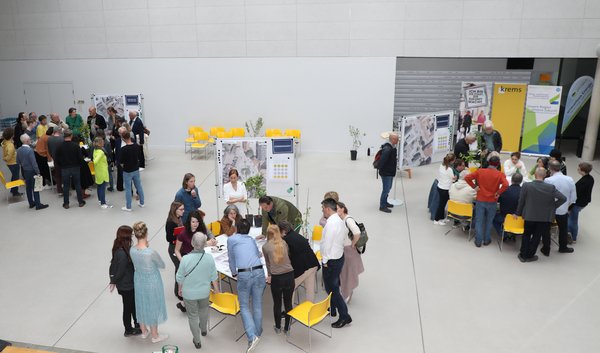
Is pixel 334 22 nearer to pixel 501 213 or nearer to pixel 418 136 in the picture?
pixel 418 136

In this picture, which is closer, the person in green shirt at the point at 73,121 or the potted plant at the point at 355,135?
the person in green shirt at the point at 73,121

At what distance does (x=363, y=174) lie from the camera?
12273mm

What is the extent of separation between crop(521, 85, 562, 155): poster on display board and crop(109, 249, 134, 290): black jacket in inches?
458

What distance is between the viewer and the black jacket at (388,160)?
9445 millimetres

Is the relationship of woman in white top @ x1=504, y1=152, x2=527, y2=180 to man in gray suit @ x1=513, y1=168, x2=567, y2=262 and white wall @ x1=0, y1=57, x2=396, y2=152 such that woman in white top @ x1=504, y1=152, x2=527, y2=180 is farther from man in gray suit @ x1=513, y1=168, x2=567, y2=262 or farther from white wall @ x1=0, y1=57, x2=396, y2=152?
white wall @ x1=0, y1=57, x2=396, y2=152

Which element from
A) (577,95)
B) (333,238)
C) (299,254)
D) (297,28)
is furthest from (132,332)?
(577,95)

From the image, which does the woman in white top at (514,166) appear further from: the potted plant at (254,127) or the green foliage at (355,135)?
the potted plant at (254,127)

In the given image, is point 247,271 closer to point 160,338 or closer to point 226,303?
point 226,303

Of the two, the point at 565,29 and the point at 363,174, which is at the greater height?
the point at 565,29

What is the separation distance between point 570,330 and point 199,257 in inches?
173

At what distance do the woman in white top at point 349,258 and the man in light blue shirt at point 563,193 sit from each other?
134 inches

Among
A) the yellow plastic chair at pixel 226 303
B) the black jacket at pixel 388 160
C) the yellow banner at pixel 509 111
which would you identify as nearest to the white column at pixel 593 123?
the yellow banner at pixel 509 111

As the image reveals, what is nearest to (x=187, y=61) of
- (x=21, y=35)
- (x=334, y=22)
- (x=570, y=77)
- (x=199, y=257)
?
(x=334, y=22)

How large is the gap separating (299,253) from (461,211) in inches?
144
